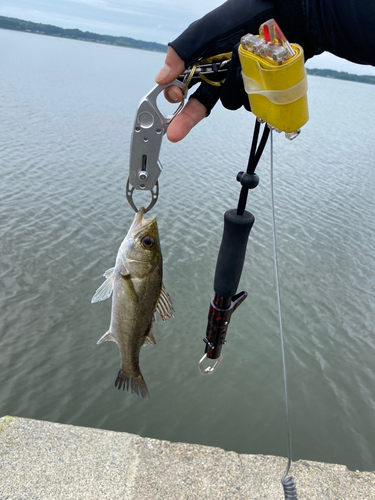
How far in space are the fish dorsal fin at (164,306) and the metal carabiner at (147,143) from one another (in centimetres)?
55

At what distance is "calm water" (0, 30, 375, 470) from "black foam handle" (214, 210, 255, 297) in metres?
3.70

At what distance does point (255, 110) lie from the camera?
1.72 metres

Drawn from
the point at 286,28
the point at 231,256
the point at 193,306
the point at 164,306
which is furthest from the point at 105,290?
the point at 193,306

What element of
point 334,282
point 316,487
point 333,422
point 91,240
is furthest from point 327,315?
point 91,240

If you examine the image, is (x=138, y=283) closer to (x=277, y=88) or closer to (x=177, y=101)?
(x=177, y=101)

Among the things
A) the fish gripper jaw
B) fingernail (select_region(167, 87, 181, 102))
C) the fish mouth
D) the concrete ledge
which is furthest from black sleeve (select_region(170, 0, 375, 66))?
the concrete ledge

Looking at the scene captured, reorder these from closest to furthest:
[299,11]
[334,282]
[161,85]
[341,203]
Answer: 1. [299,11]
2. [161,85]
3. [334,282]
4. [341,203]

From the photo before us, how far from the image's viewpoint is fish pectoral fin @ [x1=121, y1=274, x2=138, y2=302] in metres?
2.13

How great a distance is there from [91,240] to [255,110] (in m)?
7.56

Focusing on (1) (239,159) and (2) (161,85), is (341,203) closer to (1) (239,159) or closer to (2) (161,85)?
(1) (239,159)

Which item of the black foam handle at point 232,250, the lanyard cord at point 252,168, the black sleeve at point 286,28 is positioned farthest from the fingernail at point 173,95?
the black foam handle at point 232,250

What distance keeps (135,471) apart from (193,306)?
160 inches

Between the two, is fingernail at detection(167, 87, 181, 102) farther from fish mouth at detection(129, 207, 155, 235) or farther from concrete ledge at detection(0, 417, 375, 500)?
concrete ledge at detection(0, 417, 375, 500)

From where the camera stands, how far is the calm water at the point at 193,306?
560cm
